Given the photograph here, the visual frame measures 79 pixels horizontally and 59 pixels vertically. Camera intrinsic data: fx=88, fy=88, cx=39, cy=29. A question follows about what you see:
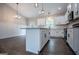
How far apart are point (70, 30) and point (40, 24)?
520 mm

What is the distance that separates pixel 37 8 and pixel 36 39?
0.55 meters

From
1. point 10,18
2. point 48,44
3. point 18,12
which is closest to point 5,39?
point 10,18

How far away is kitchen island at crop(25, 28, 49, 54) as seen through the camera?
61.5 inches

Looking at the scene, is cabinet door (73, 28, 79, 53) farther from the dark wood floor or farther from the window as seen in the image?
the window

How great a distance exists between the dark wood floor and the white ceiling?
43 cm

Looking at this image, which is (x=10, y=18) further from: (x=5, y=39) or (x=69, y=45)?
(x=69, y=45)

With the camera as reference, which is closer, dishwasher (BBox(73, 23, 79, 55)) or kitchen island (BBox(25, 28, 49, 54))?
dishwasher (BBox(73, 23, 79, 55))

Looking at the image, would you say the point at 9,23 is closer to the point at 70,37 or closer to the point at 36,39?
the point at 36,39

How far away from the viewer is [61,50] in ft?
4.80

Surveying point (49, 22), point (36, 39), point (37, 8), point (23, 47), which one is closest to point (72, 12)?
point (49, 22)

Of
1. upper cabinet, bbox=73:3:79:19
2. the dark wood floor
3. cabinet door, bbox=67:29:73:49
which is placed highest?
upper cabinet, bbox=73:3:79:19

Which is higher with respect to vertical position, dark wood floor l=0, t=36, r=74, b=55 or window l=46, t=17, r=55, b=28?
window l=46, t=17, r=55, b=28

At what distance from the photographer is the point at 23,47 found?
1.53 m

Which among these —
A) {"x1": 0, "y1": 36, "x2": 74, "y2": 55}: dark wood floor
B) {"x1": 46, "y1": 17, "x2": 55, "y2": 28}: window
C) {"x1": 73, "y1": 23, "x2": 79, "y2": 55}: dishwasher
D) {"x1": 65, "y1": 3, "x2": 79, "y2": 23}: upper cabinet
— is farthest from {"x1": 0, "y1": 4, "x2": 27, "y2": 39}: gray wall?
{"x1": 73, "y1": 23, "x2": 79, "y2": 55}: dishwasher
